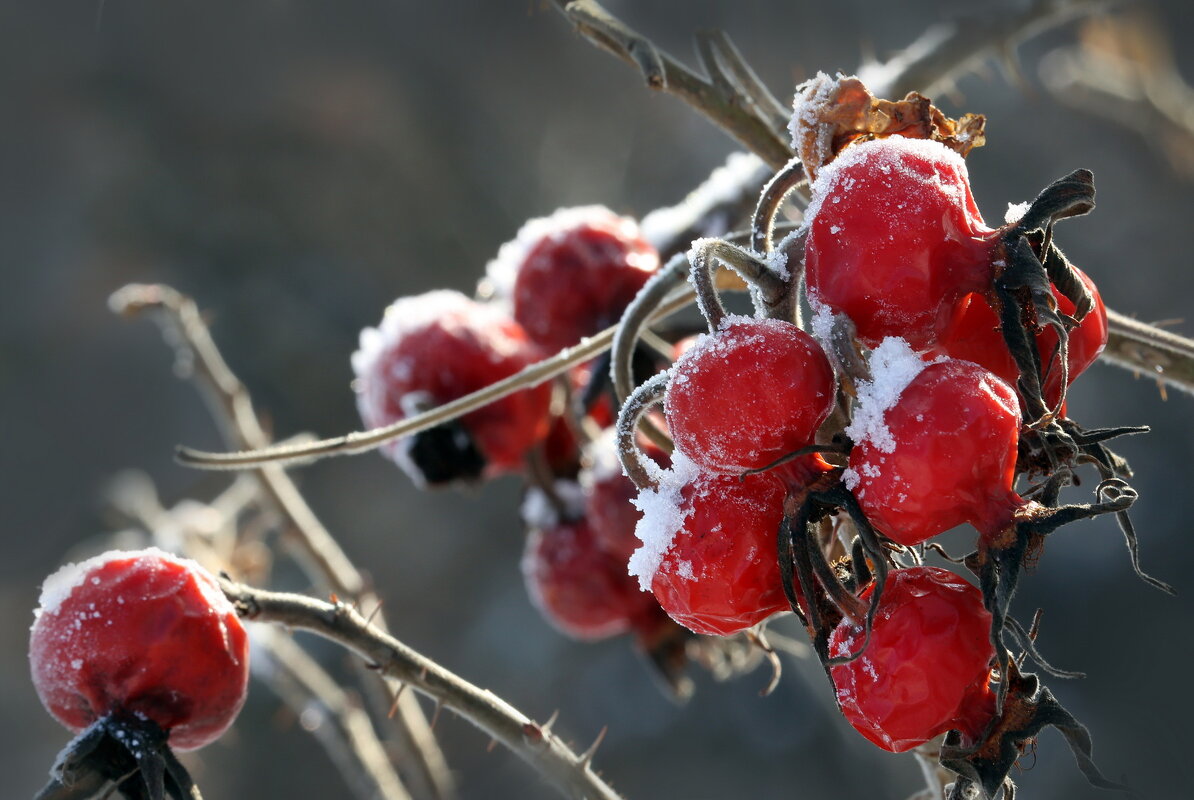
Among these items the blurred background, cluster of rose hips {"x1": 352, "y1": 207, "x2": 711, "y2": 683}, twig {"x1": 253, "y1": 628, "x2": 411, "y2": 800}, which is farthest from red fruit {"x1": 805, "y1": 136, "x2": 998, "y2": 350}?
the blurred background

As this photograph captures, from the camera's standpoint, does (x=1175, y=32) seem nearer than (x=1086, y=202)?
No

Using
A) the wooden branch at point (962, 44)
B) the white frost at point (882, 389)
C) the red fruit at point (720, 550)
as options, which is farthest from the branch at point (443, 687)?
the wooden branch at point (962, 44)

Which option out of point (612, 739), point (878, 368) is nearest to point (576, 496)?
point (878, 368)

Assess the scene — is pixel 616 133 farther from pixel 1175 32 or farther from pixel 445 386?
pixel 445 386

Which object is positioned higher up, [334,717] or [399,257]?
[399,257]

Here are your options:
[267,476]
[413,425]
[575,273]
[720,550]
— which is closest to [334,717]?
[267,476]

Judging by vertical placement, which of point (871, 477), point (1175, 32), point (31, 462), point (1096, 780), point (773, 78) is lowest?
point (1175, 32)

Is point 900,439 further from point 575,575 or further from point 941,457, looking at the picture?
point 575,575
